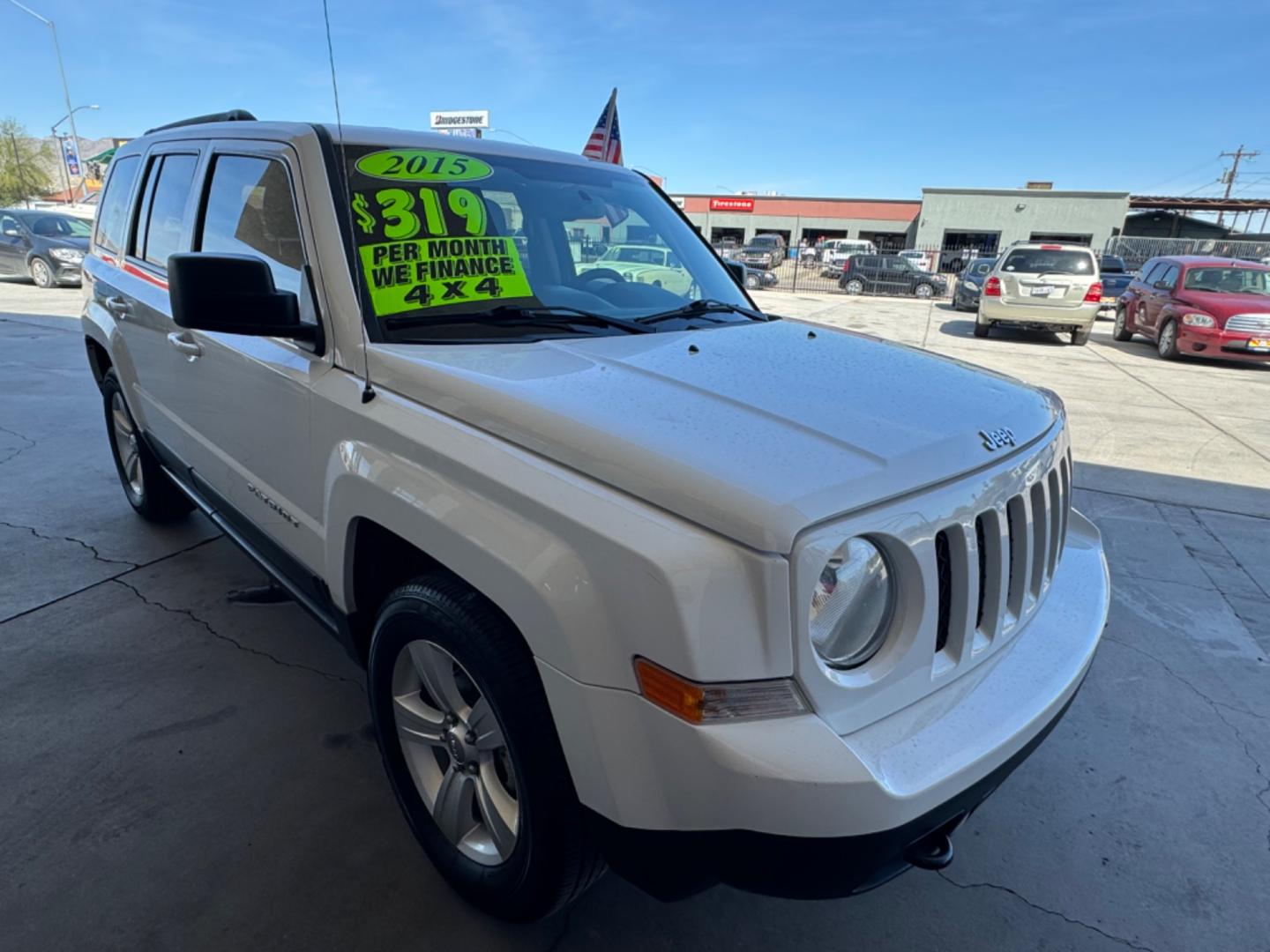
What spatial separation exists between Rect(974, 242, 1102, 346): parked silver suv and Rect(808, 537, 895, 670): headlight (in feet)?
44.9

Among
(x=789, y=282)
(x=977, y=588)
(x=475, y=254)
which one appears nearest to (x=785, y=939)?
(x=977, y=588)

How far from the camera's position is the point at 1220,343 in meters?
11.2

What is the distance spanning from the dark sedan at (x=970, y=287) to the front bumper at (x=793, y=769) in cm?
1912


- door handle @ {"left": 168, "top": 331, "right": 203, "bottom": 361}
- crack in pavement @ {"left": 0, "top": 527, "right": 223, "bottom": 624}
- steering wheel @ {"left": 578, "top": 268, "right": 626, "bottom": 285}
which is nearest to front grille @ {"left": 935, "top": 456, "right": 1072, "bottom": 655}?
steering wheel @ {"left": 578, "top": 268, "right": 626, "bottom": 285}

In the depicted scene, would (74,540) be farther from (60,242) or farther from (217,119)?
(60,242)

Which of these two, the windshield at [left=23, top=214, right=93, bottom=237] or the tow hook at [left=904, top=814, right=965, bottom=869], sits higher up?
the windshield at [left=23, top=214, right=93, bottom=237]

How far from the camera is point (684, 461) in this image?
4.61 feet

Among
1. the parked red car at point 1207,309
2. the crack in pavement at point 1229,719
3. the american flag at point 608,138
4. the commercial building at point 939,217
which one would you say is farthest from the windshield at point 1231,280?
the commercial building at point 939,217

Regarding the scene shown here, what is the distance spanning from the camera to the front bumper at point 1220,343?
433 inches

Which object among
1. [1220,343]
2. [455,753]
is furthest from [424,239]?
[1220,343]

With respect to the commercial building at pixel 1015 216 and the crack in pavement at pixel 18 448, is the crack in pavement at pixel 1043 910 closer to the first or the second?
the crack in pavement at pixel 18 448

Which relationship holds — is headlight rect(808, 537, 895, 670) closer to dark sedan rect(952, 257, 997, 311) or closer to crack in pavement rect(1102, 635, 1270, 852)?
crack in pavement rect(1102, 635, 1270, 852)

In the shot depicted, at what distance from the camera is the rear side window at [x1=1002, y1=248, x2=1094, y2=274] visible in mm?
13242

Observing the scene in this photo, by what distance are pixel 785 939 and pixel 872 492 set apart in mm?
1279
